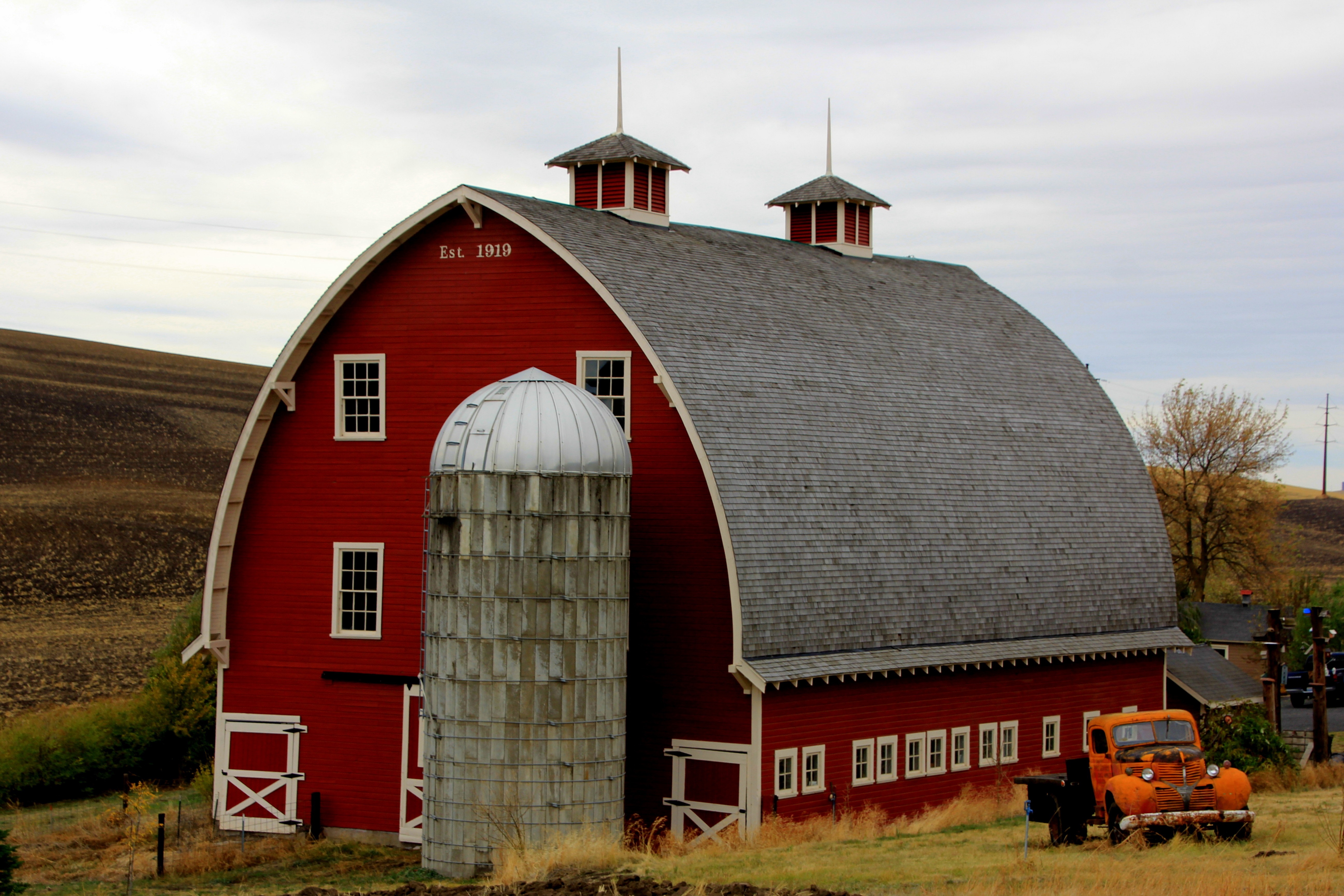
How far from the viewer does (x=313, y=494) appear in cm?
2675

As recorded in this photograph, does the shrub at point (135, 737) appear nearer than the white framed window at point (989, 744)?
No

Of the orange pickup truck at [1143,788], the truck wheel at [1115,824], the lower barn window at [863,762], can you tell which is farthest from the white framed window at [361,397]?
the truck wheel at [1115,824]

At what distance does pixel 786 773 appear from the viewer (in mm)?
23703

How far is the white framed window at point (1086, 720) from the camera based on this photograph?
29594 mm

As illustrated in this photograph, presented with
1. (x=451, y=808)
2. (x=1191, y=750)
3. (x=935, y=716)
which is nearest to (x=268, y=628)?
(x=451, y=808)

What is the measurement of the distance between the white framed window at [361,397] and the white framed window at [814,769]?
925 cm

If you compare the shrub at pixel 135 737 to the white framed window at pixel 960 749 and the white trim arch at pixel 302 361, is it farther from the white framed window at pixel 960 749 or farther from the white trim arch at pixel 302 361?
the white framed window at pixel 960 749

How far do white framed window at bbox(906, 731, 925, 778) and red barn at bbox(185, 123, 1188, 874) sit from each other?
57mm

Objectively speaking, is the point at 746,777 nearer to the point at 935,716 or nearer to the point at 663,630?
the point at 663,630

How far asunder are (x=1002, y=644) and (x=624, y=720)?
8183mm

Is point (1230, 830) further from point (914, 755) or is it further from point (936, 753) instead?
point (936, 753)

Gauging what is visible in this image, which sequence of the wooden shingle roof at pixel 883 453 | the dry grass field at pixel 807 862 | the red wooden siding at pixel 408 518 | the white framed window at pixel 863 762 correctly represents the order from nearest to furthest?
the dry grass field at pixel 807 862
the wooden shingle roof at pixel 883 453
the red wooden siding at pixel 408 518
the white framed window at pixel 863 762

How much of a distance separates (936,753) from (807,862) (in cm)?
778

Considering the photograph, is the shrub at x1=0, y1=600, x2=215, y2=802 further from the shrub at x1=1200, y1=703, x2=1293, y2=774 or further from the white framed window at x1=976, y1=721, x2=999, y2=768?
the shrub at x1=1200, y1=703, x2=1293, y2=774
